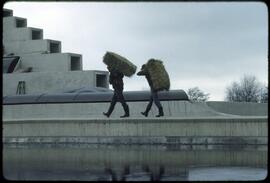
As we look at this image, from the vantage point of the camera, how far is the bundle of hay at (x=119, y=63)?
62.8 ft

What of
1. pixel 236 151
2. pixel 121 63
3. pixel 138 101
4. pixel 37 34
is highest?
pixel 37 34

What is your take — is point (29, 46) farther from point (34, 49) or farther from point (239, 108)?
point (239, 108)

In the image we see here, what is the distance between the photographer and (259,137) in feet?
49.8

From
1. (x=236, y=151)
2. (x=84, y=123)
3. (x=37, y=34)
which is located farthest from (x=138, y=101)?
(x=37, y=34)

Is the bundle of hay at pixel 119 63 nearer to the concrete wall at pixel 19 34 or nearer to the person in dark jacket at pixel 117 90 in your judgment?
the person in dark jacket at pixel 117 90

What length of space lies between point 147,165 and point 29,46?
41.2 meters

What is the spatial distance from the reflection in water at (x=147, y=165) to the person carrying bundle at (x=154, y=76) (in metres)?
3.35

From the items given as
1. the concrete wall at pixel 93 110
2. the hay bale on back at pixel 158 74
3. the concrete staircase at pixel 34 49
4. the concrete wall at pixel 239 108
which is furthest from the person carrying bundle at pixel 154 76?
the concrete staircase at pixel 34 49

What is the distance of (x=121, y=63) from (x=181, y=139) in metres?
4.54

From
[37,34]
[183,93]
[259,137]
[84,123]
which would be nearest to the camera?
[259,137]

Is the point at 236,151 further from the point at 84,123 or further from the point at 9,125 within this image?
the point at 9,125

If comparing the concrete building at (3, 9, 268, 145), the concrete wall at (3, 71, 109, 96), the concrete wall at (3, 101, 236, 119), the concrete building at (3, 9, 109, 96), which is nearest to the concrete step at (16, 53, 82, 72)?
the concrete building at (3, 9, 109, 96)

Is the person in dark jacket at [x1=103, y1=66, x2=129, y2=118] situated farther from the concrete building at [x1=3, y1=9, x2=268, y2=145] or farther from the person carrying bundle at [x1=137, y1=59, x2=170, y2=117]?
the concrete building at [x1=3, y1=9, x2=268, y2=145]

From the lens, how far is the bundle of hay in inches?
754
